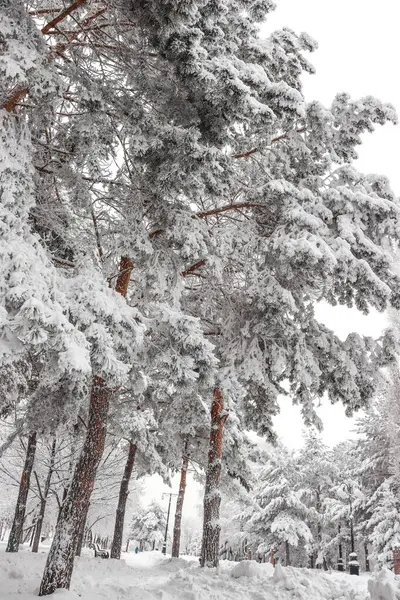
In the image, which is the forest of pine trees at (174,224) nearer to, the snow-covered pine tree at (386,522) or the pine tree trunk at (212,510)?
the pine tree trunk at (212,510)

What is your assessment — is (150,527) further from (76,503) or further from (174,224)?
(174,224)

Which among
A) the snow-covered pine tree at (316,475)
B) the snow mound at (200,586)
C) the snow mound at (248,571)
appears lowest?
the snow mound at (200,586)

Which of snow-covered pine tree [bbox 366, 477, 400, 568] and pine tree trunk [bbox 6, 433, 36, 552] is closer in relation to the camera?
pine tree trunk [bbox 6, 433, 36, 552]

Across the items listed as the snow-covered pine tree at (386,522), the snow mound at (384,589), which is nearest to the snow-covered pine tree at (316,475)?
the snow-covered pine tree at (386,522)

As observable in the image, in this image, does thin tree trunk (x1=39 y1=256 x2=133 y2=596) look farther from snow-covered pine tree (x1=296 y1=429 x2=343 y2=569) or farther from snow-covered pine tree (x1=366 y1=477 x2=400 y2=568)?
snow-covered pine tree (x1=296 y1=429 x2=343 y2=569)

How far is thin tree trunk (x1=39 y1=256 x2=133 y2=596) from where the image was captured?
630 centimetres

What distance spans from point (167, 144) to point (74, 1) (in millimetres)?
2148

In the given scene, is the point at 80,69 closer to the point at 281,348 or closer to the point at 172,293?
the point at 172,293

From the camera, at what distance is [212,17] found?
6238 millimetres

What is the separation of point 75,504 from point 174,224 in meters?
4.94

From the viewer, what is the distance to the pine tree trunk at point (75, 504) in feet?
20.7

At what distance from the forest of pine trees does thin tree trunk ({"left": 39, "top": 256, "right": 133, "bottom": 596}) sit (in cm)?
3

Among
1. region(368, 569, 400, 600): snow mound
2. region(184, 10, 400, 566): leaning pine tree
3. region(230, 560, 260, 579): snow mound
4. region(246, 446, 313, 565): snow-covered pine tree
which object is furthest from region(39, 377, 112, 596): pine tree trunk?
region(246, 446, 313, 565): snow-covered pine tree

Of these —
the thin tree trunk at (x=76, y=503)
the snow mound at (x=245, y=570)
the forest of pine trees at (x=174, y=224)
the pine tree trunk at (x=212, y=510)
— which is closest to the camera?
the forest of pine trees at (x=174, y=224)
